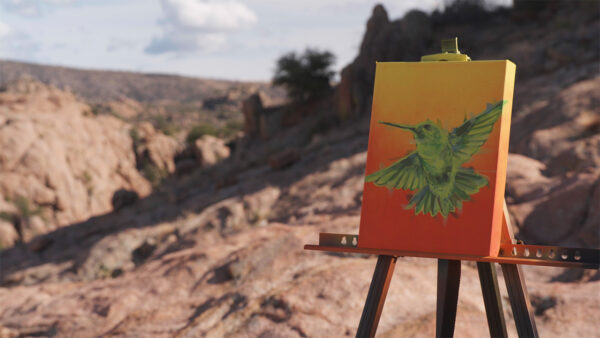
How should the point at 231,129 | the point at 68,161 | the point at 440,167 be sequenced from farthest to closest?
the point at 231,129, the point at 68,161, the point at 440,167

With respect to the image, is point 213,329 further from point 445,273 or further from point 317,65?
point 317,65

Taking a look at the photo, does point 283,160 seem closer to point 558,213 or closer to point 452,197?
point 558,213

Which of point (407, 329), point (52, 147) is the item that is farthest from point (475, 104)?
point (52, 147)

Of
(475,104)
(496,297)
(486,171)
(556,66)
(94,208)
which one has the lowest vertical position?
(94,208)

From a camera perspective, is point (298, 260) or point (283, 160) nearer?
point (298, 260)

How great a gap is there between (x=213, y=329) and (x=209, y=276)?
1.93 meters

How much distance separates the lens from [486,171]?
3090 millimetres

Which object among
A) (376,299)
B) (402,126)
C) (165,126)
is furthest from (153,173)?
(402,126)

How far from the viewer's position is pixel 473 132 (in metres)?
3.11

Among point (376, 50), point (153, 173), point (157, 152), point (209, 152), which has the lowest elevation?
point (153, 173)

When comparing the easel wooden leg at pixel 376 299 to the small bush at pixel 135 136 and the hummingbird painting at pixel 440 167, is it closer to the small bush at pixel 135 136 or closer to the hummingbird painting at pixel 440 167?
the hummingbird painting at pixel 440 167

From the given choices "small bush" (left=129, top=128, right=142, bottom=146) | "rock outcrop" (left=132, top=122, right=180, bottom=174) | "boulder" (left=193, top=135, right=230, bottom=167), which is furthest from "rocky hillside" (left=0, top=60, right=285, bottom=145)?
"boulder" (left=193, top=135, right=230, bottom=167)

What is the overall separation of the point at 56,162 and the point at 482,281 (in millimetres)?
25345

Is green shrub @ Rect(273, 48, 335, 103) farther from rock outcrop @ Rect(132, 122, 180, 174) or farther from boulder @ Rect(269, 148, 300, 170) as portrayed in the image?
boulder @ Rect(269, 148, 300, 170)
